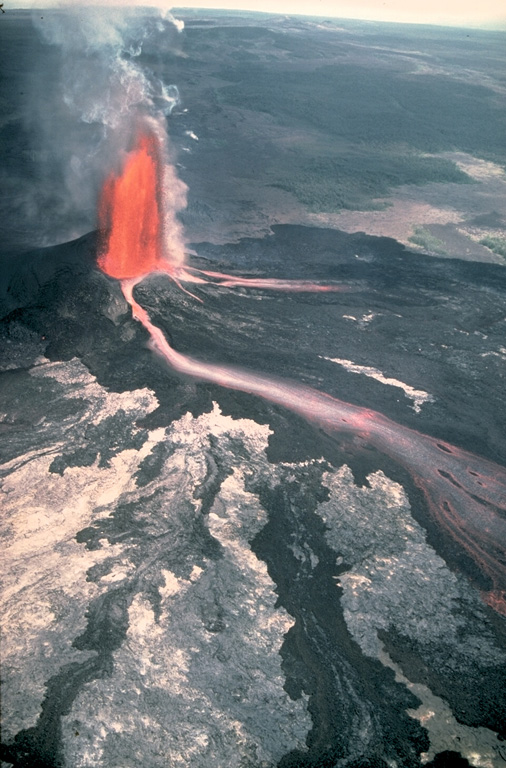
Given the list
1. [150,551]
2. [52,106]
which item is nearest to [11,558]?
[150,551]

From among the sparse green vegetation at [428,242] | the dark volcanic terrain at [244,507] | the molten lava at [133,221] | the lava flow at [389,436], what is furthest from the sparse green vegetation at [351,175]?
the lava flow at [389,436]

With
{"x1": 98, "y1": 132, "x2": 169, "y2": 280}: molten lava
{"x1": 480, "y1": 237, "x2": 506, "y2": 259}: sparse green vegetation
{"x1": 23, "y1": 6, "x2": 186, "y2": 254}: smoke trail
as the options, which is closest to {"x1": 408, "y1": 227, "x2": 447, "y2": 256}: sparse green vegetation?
{"x1": 480, "y1": 237, "x2": 506, "y2": 259}: sparse green vegetation

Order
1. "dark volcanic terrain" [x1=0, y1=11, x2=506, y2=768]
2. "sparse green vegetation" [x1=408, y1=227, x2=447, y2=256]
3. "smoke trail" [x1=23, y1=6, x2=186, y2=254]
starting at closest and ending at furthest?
"dark volcanic terrain" [x1=0, y1=11, x2=506, y2=768]
"smoke trail" [x1=23, y1=6, x2=186, y2=254]
"sparse green vegetation" [x1=408, y1=227, x2=447, y2=256]

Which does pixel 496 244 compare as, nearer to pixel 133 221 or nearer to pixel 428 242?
pixel 428 242

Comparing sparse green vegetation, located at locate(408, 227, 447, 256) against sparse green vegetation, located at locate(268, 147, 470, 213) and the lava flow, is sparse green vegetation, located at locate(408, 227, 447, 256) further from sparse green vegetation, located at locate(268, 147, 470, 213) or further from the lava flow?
the lava flow

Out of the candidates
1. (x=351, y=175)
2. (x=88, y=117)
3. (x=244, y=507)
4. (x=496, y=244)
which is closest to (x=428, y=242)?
(x=496, y=244)

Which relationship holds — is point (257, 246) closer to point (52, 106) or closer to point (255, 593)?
point (255, 593)

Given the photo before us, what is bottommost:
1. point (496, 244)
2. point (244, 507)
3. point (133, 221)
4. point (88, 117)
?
point (244, 507)
